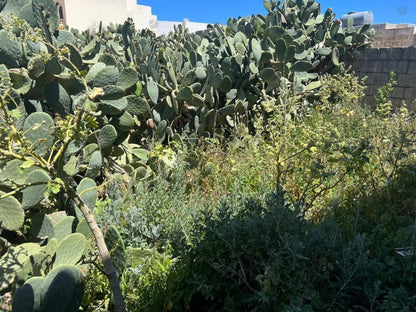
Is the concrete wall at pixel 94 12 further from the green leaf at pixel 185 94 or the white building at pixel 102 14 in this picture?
the green leaf at pixel 185 94

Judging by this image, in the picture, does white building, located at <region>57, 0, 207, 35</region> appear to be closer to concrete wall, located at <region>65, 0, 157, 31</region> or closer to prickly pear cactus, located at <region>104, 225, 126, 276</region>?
concrete wall, located at <region>65, 0, 157, 31</region>

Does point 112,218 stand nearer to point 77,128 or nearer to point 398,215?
point 77,128

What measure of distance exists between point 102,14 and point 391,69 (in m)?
14.8

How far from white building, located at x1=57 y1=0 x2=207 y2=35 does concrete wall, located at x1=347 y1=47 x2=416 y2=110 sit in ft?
32.1

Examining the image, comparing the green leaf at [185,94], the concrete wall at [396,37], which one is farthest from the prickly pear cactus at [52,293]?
the concrete wall at [396,37]

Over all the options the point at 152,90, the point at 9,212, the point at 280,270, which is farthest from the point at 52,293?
the point at 152,90

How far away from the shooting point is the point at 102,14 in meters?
17.7

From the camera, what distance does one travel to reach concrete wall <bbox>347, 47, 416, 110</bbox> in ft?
20.3

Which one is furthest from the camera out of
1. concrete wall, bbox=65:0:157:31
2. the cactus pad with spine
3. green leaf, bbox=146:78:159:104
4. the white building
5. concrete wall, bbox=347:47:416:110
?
concrete wall, bbox=65:0:157:31

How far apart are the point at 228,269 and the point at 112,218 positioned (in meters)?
0.97

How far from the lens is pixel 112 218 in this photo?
2.29m

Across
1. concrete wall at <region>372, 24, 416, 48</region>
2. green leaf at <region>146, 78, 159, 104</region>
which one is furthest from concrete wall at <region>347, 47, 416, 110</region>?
green leaf at <region>146, 78, 159, 104</region>

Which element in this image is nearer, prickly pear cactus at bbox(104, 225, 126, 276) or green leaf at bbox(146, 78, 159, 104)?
prickly pear cactus at bbox(104, 225, 126, 276)

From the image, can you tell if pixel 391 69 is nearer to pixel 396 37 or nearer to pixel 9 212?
pixel 396 37
